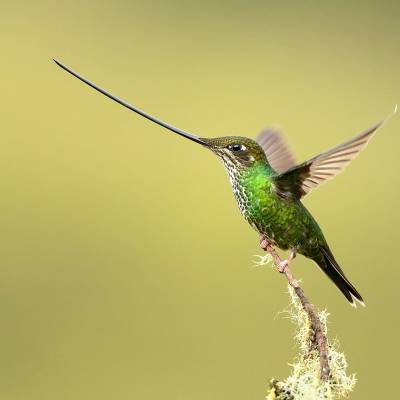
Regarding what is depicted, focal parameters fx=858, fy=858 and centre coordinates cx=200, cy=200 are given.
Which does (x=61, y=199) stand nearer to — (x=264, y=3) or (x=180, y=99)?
(x=180, y=99)

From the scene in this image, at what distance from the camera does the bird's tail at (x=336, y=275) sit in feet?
7.57

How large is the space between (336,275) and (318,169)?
376mm

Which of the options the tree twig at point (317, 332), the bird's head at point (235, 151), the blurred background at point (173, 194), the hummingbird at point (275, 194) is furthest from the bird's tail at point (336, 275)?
the blurred background at point (173, 194)

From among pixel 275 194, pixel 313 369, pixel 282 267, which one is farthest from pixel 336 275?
pixel 313 369

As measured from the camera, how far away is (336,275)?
7.80ft

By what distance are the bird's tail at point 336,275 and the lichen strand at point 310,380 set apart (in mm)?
634

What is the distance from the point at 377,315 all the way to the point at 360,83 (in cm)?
367

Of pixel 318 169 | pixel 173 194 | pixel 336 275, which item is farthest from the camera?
pixel 173 194

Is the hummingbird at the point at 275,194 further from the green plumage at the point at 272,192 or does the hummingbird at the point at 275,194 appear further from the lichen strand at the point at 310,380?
the lichen strand at the point at 310,380

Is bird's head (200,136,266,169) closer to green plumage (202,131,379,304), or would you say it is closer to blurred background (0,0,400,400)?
green plumage (202,131,379,304)

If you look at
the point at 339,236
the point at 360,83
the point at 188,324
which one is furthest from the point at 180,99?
the point at 188,324

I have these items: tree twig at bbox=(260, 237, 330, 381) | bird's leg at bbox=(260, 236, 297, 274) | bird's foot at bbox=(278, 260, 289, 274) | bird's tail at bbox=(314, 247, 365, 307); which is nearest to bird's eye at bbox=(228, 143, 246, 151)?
bird's leg at bbox=(260, 236, 297, 274)

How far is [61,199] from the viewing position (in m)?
7.47

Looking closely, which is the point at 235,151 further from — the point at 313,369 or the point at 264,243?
the point at 313,369
